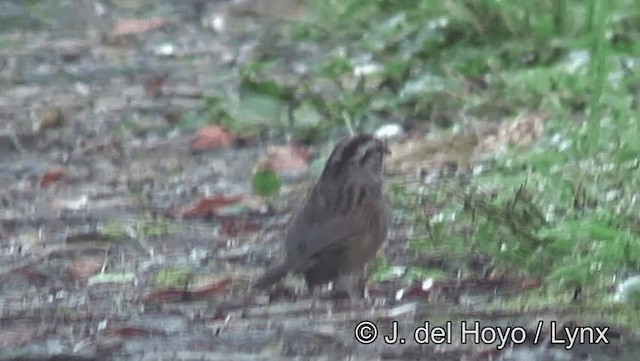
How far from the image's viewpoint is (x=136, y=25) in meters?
10.4

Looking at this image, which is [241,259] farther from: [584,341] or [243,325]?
[584,341]

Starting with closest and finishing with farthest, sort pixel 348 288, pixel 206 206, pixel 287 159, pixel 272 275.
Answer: pixel 272 275
pixel 348 288
pixel 206 206
pixel 287 159

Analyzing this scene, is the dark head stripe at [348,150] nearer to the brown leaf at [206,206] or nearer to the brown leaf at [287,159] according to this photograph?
the brown leaf at [206,206]

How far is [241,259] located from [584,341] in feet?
4.93

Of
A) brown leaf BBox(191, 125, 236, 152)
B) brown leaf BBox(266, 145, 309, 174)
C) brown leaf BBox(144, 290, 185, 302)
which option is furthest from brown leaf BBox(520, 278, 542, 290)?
brown leaf BBox(191, 125, 236, 152)

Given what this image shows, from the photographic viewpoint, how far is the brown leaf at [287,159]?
22.7 feet

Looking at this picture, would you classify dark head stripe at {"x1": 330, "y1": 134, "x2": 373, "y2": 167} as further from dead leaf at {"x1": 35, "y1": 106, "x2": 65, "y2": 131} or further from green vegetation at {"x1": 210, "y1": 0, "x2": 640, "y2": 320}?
dead leaf at {"x1": 35, "y1": 106, "x2": 65, "y2": 131}

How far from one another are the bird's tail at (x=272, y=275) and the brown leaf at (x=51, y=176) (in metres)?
2.16

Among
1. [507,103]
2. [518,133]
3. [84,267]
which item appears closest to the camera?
[84,267]

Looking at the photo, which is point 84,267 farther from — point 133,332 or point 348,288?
point 348,288

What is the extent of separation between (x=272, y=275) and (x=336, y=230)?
8.9 inches

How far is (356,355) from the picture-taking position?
450 centimetres

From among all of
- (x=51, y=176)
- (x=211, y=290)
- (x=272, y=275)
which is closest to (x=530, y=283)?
(x=272, y=275)

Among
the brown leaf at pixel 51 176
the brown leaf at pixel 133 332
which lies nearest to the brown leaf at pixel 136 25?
the brown leaf at pixel 51 176
